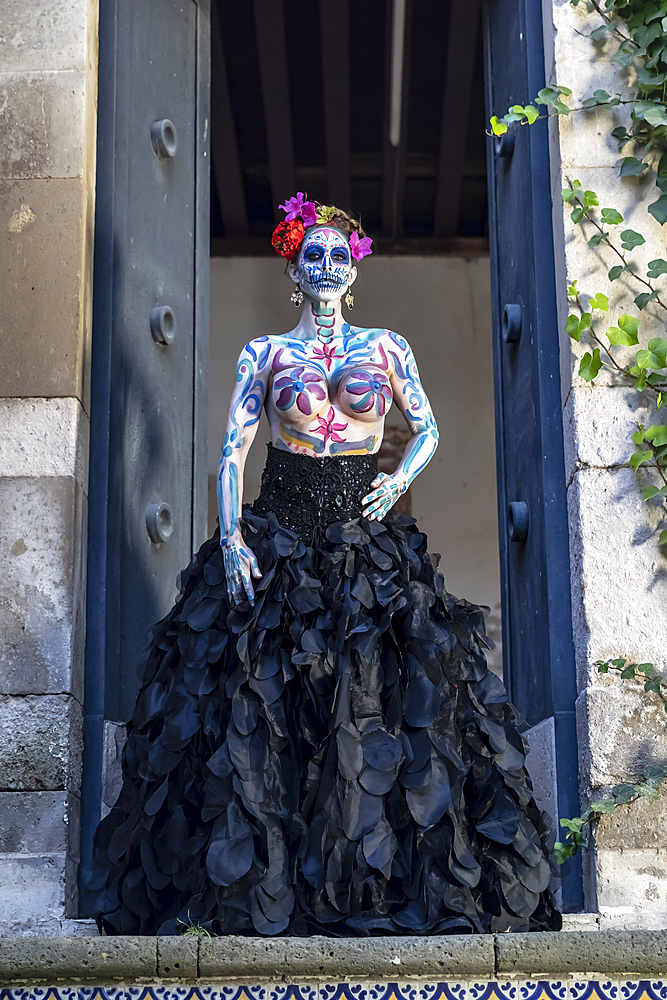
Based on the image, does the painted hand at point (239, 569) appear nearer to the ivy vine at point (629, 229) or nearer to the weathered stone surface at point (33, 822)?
the weathered stone surface at point (33, 822)

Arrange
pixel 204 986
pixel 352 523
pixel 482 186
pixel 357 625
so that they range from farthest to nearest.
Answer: pixel 482 186 < pixel 352 523 < pixel 357 625 < pixel 204 986

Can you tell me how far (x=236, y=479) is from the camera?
3418mm

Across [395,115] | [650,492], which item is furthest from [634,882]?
[395,115]

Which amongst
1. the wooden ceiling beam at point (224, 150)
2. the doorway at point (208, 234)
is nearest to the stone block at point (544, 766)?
the doorway at point (208, 234)

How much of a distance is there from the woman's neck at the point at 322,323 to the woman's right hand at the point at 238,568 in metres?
0.66

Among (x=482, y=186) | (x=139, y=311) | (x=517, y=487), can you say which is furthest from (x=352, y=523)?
(x=482, y=186)

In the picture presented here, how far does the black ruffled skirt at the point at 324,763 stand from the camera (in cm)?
283

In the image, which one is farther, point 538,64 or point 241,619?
point 538,64

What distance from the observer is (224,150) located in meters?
6.79

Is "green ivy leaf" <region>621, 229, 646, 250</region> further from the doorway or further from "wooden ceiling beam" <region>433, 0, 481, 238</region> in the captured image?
"wooden ceiling beam" <region>433, 0, 481, 238</region>

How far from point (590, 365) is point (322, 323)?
79cm

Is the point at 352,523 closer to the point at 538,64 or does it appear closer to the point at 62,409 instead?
the point at 62,409

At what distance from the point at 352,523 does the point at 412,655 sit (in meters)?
0.41

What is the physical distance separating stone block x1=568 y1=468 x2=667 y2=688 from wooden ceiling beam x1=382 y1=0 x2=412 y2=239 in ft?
9.91
